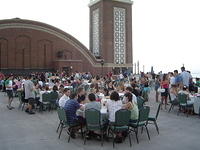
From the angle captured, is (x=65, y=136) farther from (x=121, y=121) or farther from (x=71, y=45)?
(x=71, y=45)

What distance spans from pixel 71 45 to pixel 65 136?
3666 cm

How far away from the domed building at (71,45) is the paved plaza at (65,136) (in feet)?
98.0

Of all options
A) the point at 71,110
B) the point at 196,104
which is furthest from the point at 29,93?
the point at 196,104

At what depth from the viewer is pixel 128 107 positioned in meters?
7.72

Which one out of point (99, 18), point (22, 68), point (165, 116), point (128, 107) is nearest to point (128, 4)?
point (99, 18)

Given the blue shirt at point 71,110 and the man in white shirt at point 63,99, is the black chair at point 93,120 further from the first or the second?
the man in white shirt at point 63,99

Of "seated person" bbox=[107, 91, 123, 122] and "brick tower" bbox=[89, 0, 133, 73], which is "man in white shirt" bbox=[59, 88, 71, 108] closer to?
"seated person" bbox=[107, 91, 123, 122]

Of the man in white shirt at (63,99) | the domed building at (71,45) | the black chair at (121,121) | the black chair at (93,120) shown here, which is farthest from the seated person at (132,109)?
the domed building at (71,45)

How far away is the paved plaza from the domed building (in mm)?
29878

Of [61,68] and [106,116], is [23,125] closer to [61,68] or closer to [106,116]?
[106,116]

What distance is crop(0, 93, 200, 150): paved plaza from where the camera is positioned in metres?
7.20

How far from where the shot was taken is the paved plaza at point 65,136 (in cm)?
720

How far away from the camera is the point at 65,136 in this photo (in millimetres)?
8344

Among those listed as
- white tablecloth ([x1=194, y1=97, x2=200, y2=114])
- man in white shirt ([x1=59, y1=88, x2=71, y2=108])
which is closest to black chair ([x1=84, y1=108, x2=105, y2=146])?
man in white shirt ([x1=59, y1=88, x2=71, y2=108])
